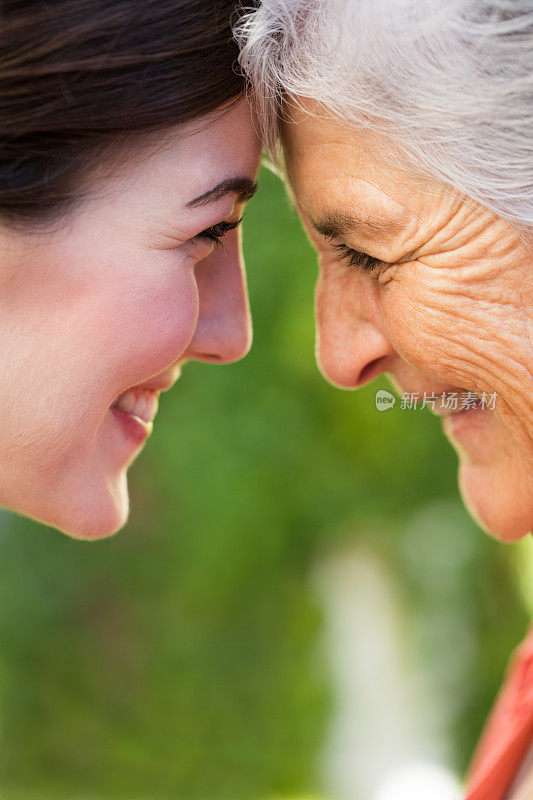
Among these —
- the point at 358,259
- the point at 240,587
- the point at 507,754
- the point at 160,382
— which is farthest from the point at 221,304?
the point at 240,587

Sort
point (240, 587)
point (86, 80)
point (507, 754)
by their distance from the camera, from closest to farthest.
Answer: point (86, 80)
point (507, 754)
point (240, 587)

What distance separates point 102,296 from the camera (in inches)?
53.8

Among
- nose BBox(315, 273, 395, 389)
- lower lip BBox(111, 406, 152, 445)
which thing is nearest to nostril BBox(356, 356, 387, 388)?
nose BBox(315, 273, 395, 389)

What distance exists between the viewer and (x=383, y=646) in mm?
4094

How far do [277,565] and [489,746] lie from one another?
197cm

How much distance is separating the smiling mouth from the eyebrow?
45cm

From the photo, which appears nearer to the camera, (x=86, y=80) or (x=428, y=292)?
(x=86, y=80)

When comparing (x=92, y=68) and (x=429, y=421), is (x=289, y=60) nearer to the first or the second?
(x=92, y=68)

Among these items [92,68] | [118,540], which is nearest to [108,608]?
[118,540]

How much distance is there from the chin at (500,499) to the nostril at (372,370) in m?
0.25

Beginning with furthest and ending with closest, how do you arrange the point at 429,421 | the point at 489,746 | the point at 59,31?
the point at 429,421, the point at 489,746, the point at 59,31

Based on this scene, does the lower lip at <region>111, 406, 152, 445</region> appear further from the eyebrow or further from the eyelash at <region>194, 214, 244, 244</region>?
the eyebrow

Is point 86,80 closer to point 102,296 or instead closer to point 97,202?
point 97,202

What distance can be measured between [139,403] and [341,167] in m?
0.58
